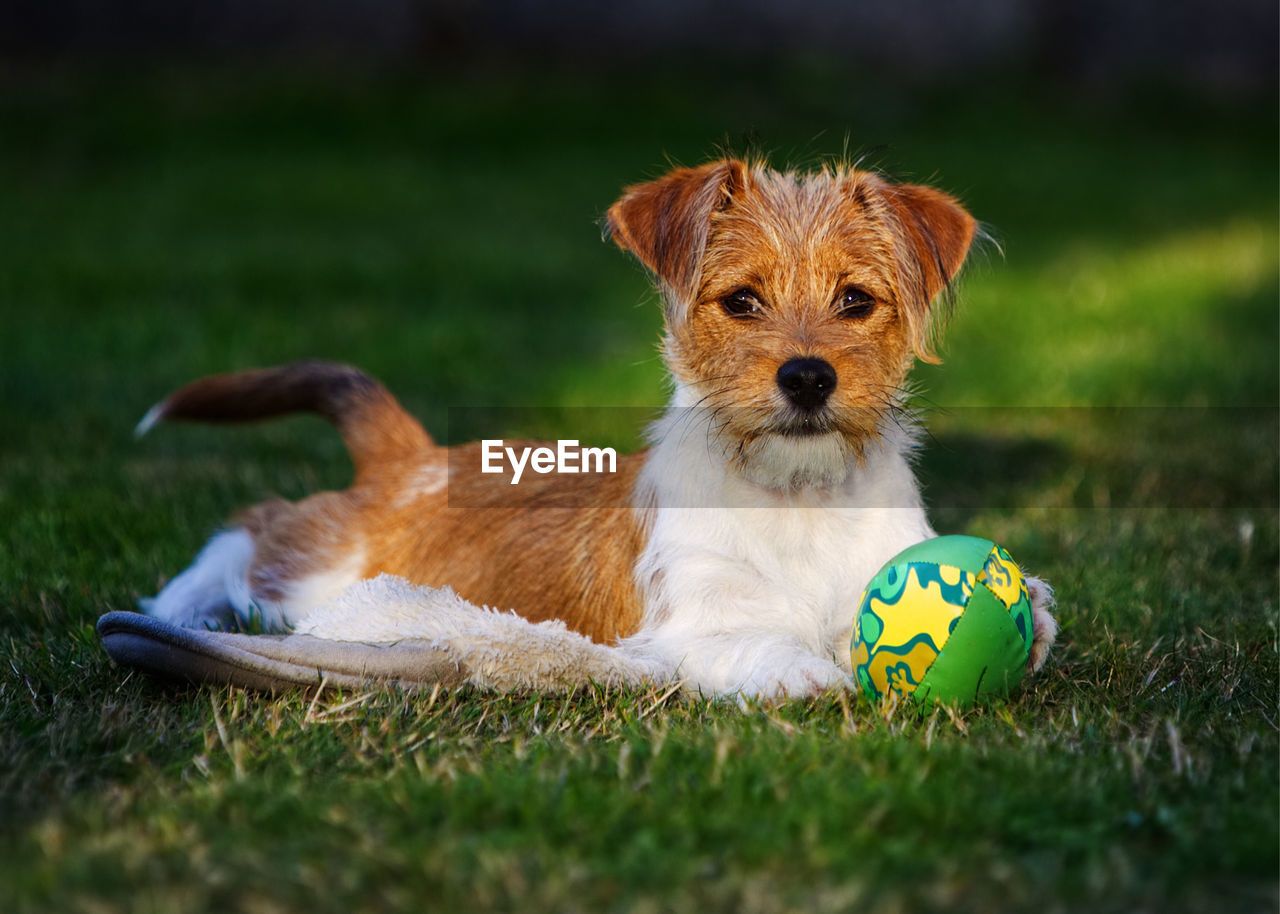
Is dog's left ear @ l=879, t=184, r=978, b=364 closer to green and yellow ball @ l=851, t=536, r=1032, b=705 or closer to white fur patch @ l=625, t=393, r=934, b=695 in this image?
white fur patch @ l=625, t=393, r=934, b=695

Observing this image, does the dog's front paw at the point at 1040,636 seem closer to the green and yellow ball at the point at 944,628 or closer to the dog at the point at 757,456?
the dog at the point at 757,456

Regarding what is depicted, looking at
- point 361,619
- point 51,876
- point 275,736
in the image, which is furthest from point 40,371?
point 51,876

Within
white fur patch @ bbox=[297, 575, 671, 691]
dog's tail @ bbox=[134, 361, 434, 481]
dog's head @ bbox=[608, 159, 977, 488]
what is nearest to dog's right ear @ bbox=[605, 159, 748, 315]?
dog's head @ bbox=[608, 159, 977, 488]

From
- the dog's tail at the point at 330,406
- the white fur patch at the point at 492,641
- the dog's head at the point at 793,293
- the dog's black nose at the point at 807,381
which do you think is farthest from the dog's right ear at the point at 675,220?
the dog's tail at the point at 330,406

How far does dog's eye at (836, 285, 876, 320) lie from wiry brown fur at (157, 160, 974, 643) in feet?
0.06

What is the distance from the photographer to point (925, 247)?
4.36 meters

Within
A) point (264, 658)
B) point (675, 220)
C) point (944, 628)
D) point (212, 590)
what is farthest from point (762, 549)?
point (212, 590)

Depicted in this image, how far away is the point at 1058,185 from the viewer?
16266 mm

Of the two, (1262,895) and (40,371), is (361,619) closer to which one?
(1262,895)

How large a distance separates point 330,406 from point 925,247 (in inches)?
93.1

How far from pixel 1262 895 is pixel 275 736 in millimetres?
2122

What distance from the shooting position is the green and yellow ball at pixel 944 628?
365 centimetres

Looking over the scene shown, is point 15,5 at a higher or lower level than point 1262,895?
higher

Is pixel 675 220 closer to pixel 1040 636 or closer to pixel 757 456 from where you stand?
pixel 757 456
